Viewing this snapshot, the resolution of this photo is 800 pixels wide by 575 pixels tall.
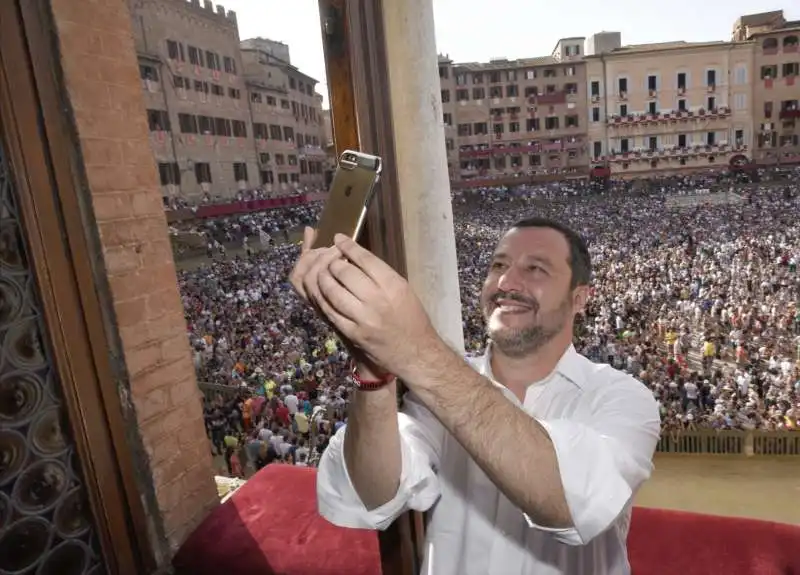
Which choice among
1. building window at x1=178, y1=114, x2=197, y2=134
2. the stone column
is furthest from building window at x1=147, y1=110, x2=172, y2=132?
the stone column

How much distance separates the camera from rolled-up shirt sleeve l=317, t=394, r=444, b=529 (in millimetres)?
1122

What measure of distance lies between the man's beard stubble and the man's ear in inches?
3.0

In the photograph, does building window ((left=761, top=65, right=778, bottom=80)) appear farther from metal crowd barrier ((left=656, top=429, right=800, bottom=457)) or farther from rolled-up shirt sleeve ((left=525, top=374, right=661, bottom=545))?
rolled-up shirt sleeve ((left=525, top=374, right=661, bottom=545))

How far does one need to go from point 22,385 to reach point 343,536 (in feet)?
3.93

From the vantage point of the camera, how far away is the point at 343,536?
2055 millimetres

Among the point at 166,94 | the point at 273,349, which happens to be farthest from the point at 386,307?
the point at 166,94

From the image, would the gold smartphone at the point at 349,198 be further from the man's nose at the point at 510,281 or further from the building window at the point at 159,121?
the building window at the point at 159,121

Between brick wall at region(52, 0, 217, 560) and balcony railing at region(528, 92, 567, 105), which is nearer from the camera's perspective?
brick wall at region(52, 0, 217, 560)

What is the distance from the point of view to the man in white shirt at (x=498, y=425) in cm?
70

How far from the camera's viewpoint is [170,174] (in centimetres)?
2134

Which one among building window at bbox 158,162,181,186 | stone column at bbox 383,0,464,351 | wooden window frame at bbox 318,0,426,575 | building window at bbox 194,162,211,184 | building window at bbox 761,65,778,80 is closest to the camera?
wooden window frame at bbox 318,0,426,575

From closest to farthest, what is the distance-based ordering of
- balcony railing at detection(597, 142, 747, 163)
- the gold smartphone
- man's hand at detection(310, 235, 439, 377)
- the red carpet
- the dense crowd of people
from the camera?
1. man's hand at detection(310, 235, 439, 377)
2. the gold smartphone
3. the red carpet
4. the dense crowd of people
5. balcony railing at detection(597, 142, 747, 163)

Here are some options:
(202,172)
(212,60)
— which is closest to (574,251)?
(202,172)

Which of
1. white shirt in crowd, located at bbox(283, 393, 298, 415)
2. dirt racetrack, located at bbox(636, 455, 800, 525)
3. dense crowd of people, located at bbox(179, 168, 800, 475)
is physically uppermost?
white shirt in crowd, located at bbox(283, 393, 298, 415)
